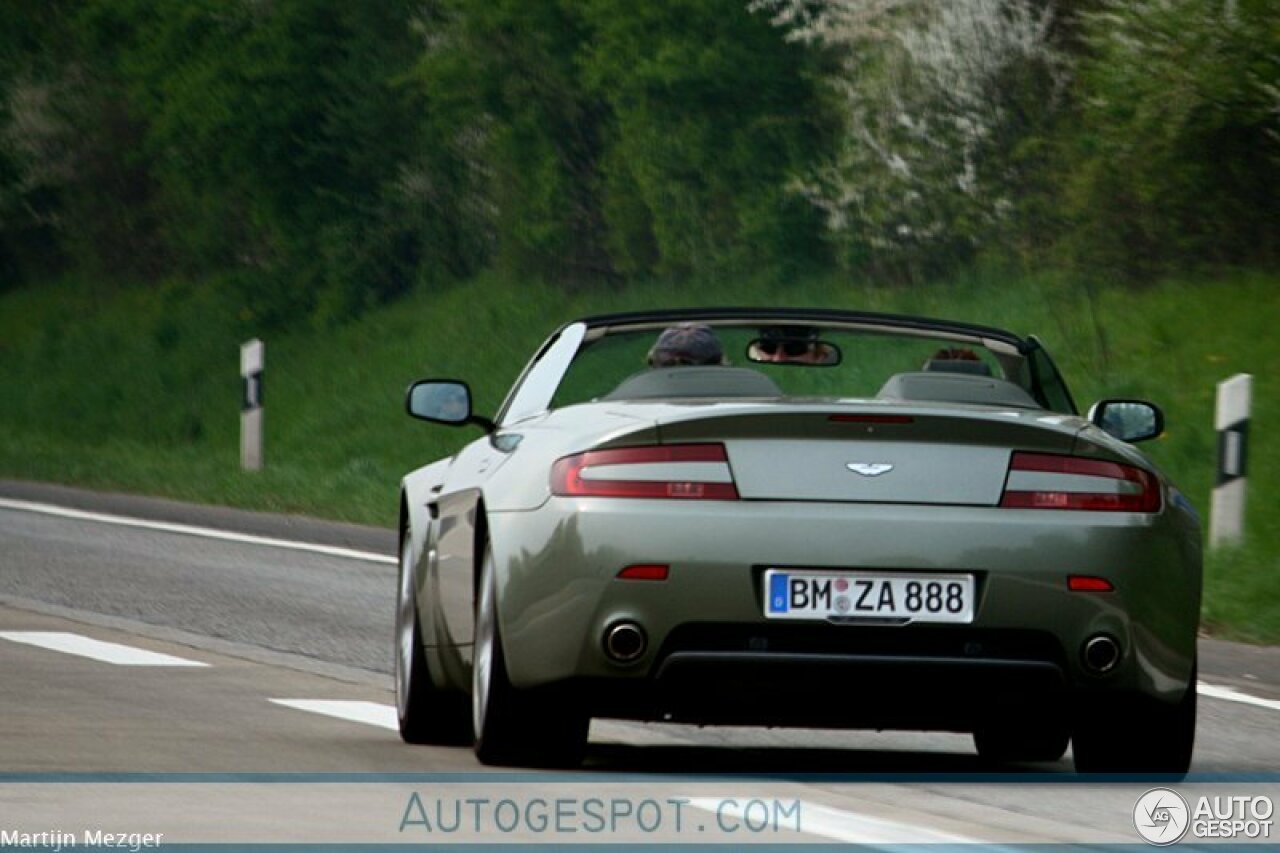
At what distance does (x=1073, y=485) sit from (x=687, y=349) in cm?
157

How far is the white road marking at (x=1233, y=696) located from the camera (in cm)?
1201

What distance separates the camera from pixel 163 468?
88.9 ft

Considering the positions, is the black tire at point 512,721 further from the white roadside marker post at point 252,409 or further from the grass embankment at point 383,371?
the white roadside marker post at point 252,409

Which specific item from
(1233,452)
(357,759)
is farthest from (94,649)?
(1233,452)

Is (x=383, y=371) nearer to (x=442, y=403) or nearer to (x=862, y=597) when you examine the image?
(x=442, y=403)

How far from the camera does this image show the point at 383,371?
35.2 meters

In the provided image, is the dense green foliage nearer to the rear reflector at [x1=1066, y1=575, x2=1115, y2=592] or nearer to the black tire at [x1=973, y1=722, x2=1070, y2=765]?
the black tire at [x1=973, y1=722, x2=1070, y2=765]

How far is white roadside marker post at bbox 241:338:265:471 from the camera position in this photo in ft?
87.7

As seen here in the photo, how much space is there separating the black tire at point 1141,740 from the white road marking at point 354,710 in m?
2.30

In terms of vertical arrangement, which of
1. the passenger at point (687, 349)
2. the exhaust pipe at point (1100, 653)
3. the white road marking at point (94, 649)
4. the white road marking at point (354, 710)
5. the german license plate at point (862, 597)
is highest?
the passenger at point (687, 349)

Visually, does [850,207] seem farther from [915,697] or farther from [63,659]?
[915,697]

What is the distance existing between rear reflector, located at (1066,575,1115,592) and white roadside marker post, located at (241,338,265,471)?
18176 millimetres

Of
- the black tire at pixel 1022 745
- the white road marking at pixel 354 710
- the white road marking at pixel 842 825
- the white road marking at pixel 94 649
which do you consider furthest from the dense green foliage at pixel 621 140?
the white road marking at pixel 842 825

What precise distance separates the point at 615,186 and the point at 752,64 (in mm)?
2886
